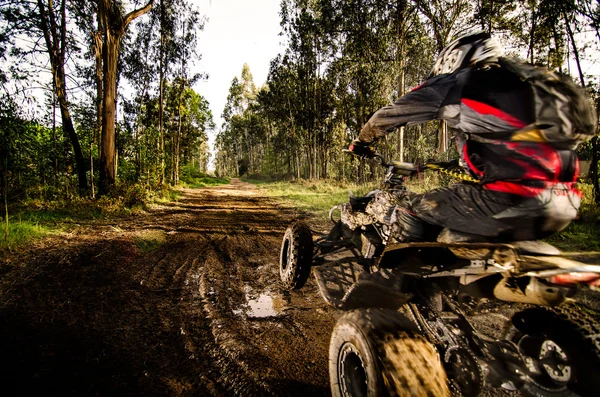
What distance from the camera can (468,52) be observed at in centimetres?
173

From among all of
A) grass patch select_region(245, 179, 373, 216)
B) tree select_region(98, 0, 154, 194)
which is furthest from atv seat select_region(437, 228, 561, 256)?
tree select_region(98, 0, 154, 194)

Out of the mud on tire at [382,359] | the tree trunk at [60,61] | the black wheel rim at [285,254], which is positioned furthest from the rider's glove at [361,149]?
the tree trunk at [60,61]

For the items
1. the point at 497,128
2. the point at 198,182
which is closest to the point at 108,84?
the point at 497,128

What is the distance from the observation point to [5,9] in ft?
33.7

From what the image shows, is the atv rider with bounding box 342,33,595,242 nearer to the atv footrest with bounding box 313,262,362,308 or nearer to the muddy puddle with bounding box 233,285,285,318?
the atv footrest with bounding box 313,262,362,308

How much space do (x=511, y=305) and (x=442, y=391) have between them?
241 cm

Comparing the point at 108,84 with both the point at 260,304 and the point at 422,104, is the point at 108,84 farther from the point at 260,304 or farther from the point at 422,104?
the point at 422,104

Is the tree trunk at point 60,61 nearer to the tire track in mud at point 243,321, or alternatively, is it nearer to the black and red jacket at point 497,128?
the tire track in mud at point 243,321

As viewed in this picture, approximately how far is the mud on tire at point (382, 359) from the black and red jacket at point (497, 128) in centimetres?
93

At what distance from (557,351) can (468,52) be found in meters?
1.78

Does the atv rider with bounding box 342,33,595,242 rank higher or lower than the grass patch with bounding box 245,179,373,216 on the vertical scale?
higher

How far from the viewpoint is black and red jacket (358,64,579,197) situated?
1392 millimetres

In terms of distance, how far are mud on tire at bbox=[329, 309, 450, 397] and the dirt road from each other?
0.49 m

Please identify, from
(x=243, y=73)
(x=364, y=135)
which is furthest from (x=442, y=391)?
(x=243, y=73)
